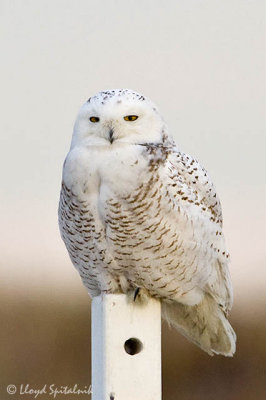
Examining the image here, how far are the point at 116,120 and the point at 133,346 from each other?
104 cm

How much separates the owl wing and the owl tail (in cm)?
7

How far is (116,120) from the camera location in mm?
5684

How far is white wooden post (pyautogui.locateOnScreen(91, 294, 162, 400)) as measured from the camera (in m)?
5.69

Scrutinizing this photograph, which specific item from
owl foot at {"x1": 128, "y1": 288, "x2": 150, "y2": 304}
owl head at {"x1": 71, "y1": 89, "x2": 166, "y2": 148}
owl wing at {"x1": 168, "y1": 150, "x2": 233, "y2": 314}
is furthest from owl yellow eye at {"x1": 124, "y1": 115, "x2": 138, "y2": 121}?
owl foot at {"x1": 128, "y1": 288, "x2": 150, "y2": 304}

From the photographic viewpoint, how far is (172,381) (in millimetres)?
9117

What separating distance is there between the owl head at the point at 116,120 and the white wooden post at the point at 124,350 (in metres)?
0.72

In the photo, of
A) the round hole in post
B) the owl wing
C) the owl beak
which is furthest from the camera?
the owl wing

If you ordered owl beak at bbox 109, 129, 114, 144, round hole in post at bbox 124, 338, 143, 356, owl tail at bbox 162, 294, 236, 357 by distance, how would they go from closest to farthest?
owl beak at bbox 109, 129, 114, 144 → round hole in post at bbox 124, 338, 143, 356 → owl tail at bbox 162, 294, 236, 357

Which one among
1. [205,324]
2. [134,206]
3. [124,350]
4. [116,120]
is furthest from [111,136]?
[205,324]

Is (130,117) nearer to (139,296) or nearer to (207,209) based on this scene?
(207,209)

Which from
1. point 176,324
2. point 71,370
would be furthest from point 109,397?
point 71,370

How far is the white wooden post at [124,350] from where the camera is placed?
18.7ft

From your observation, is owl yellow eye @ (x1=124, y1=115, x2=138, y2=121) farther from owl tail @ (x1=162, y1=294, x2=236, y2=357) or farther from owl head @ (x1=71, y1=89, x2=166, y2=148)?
owl tail @ (x1=162, y1=294, x2=236, y2=357)

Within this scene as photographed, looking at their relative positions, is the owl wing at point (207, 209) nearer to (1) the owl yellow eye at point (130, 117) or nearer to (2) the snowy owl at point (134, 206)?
(2) the snowy owl at point (134, 206)
